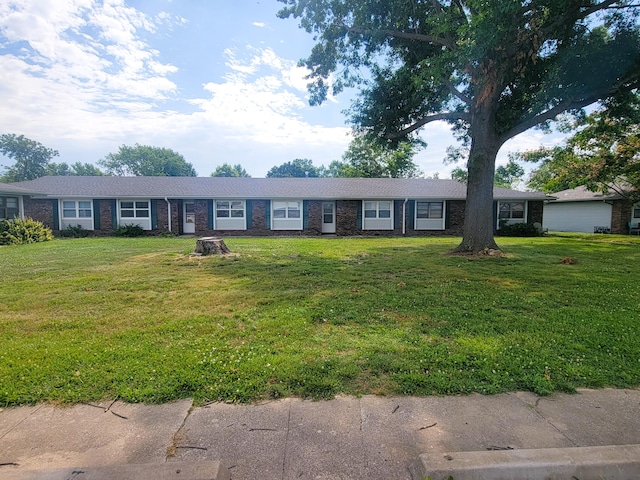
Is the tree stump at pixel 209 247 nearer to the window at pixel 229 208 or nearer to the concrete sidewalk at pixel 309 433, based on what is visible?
the concrete sidewalk at pixel 309 433

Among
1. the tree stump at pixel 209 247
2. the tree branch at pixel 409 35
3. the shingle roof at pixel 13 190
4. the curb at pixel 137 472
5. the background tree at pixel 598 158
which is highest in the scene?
the tree branch at pixel 409 35

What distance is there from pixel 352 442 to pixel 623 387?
8.01 ft

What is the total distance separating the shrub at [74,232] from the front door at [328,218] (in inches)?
531

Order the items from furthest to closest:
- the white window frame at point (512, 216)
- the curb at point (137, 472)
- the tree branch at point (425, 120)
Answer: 1. the white window frame at point (512, 216)
2. the tree branch at point (425, 120)
3. the curb at point (137, 472)

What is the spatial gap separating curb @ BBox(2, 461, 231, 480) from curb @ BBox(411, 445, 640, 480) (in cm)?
114

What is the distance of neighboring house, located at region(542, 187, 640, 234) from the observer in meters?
23.1

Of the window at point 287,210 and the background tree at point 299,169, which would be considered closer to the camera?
the window at point 287,210

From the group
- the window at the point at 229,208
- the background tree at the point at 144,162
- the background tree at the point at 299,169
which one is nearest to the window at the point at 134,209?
the window at the point at 229,208

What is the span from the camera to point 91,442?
87.7 inches

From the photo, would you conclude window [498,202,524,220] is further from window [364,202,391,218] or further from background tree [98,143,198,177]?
background tree [98,143,198,177]

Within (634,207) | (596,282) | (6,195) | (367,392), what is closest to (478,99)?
(596,282)

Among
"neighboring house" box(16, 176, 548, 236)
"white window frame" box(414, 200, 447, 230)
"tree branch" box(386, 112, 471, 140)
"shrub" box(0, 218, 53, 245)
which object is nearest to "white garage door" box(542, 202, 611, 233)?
"neighboring house" box(16, 176, 548, 236)

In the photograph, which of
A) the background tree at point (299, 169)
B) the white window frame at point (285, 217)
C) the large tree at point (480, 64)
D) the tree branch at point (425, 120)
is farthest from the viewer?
Result: the background tree at point (299, 169)

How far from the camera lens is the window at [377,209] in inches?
804
